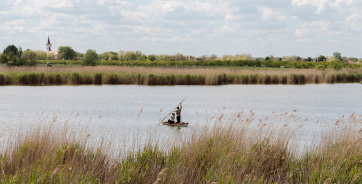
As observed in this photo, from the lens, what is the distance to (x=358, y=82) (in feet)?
181

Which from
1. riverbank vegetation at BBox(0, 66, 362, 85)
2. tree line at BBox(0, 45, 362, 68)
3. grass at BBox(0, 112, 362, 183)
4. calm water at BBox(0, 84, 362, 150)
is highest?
tree line at BBox(0, 45, 362, 68)

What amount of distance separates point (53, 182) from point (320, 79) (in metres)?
49.4

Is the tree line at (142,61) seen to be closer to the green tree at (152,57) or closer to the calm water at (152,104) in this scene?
the green tree at (152,57)

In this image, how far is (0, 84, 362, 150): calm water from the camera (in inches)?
818

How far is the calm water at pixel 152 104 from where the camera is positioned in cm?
2077

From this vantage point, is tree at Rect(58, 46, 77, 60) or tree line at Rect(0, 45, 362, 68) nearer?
tree line at Rect(0, 45, 362, 68)

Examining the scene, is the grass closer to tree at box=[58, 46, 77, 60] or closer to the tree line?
the tree line

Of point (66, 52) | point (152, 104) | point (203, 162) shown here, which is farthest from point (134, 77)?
point (66, 52)

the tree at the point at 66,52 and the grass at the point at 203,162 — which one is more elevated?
the tree at the point at 66,52

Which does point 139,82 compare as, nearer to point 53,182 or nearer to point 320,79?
point 320,79

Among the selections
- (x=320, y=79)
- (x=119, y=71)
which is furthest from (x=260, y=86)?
(x=119, y=71)

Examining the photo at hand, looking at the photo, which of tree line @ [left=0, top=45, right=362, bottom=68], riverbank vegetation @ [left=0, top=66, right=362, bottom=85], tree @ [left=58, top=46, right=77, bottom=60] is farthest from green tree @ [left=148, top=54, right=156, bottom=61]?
riverbank vegetation @ [left=0, top=66, right=362, bottom=85]

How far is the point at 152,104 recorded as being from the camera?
29531 mm

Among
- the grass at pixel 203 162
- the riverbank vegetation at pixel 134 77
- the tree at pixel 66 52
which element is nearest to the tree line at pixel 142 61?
the tree at pixel 66 52
